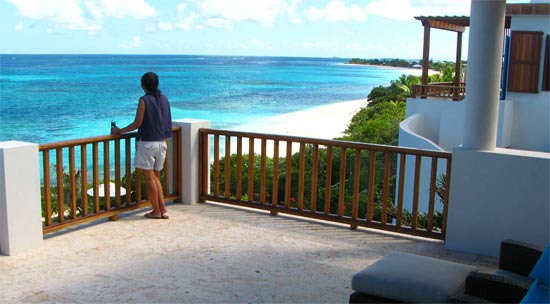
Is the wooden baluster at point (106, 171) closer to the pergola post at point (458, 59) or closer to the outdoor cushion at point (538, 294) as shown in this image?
the outdoor cushion at point (538, 294)

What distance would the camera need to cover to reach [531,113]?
11.8 m

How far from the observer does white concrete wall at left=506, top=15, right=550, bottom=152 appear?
11.6 metres

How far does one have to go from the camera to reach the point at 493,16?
4.61 meters

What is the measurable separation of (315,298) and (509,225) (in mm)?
1857

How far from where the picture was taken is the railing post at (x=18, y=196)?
4.39 metres

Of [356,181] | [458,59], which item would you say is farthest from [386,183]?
[458,59]

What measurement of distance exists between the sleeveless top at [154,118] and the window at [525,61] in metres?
8.77

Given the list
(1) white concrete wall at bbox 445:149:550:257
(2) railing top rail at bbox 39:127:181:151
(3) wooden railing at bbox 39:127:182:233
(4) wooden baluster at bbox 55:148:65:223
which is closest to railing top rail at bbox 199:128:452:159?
(1) white concrete wall at bbox 445:149:550:257

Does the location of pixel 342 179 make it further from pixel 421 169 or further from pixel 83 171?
pixel 421 169

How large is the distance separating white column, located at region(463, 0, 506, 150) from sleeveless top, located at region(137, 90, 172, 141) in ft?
8.99

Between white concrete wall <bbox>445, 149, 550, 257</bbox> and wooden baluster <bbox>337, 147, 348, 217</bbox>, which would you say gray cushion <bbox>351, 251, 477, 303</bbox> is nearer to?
white concrete wall <bbox>445, 149, 550, 257</bbox>

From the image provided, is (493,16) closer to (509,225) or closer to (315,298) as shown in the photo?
(509,225)

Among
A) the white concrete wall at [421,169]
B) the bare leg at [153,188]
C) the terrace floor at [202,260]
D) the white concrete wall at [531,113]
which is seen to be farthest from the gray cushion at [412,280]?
the white concrete wall at [531,113]

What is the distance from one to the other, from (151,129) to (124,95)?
6345 cm
